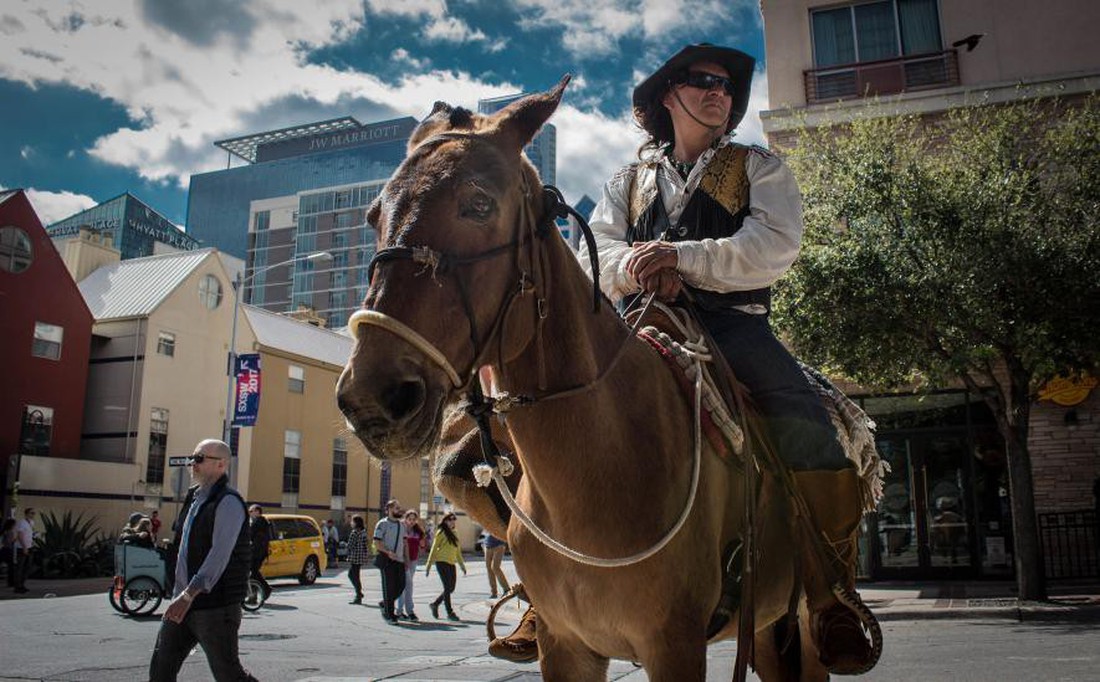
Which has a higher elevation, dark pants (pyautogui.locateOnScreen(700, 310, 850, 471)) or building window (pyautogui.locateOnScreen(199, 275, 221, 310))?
building window (pyautogui.locateOnScreen(199, 275, 221, 310))

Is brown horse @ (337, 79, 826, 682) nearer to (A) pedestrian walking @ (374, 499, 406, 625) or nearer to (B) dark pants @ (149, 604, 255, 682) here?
(B) dark pants @ (149, 604, 255, 682)

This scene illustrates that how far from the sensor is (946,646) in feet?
34.1

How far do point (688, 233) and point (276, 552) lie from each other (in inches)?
921

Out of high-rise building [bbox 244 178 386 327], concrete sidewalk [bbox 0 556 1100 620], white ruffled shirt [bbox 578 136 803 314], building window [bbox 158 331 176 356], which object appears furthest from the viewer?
high-rise building [bbox 244 178 386 327]

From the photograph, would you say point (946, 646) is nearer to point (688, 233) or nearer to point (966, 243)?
point (966, 243)

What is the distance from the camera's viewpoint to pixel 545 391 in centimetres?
246

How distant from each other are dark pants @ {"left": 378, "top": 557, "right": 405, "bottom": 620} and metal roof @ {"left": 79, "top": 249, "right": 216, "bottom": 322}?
2323cm

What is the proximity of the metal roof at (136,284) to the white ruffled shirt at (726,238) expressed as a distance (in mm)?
35136

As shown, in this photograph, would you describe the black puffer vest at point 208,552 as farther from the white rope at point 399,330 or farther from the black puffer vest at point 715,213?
the white rope at point 399,330

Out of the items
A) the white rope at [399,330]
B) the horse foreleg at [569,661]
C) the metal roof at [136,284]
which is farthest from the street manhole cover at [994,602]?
the metal roof at [136,284]

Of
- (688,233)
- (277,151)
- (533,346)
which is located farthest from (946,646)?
(277,151)

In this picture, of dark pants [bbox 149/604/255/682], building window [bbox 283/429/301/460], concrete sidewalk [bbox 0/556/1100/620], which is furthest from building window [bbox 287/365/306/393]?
dark pants [bbox 149/604/255/682]

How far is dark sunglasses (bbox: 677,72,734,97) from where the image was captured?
3725 millimetres

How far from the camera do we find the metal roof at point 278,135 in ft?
386
